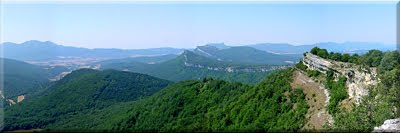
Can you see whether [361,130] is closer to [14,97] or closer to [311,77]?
[311,77]

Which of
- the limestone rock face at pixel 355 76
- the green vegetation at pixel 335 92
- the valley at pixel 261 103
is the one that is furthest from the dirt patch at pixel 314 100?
the limestone rock face at pixel 355 76

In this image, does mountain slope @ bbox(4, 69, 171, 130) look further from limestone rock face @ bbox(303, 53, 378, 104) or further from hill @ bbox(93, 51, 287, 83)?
limestone rock face @ bbox(303, 53, 378, 104)

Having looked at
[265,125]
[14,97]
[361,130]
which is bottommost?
[14,97]

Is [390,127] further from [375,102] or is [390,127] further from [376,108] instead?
[375,102]

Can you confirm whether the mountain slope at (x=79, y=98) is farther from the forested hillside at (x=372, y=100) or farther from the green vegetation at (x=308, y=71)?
the forested hillside at (x=372, y=100)

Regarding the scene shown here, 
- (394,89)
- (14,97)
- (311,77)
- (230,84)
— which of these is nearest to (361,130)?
(394,89)

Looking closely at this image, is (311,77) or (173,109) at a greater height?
(311,77)

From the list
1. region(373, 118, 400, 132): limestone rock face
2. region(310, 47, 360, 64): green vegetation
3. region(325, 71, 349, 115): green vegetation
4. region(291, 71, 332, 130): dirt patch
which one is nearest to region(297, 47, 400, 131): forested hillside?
region(325, 71, 349, 115): green vegetation
